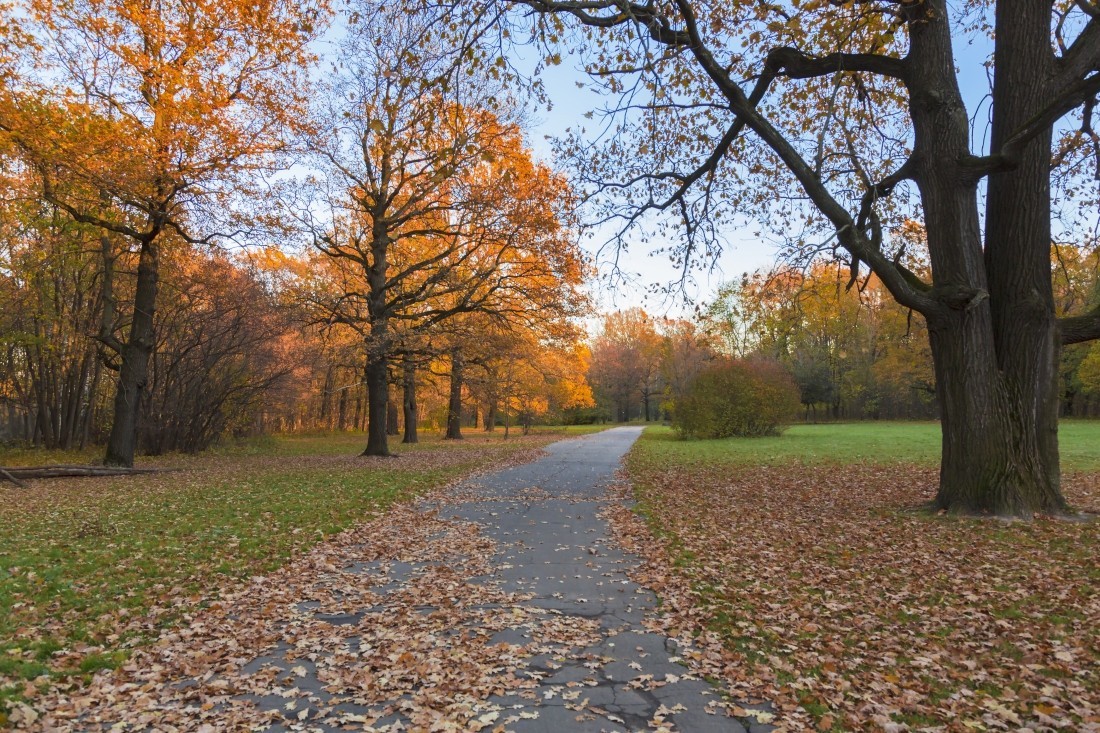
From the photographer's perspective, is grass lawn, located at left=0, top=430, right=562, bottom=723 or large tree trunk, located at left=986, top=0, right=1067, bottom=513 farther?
large tree trunk, located at left=986, top=0, right=1067, bottom=513

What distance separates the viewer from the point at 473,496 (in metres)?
12.3

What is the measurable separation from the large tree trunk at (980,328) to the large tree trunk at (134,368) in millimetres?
16820

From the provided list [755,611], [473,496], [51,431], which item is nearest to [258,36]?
[473,496]

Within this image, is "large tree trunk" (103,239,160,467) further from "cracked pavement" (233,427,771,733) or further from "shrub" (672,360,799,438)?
"shrub" (672,360,799,438)

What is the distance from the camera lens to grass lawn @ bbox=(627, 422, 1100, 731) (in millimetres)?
3676

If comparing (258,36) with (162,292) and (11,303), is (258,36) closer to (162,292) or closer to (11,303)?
(162,292)

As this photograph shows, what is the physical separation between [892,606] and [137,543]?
8.03 metres

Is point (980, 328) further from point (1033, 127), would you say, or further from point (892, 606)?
point (892, 606)

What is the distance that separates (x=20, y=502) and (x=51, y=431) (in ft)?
54.4

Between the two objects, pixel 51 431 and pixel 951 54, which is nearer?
pixel 951 54

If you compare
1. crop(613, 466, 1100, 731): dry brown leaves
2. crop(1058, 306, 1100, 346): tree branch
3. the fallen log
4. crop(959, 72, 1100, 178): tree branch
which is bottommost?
crop(613, 466, 1100, 731): dry brown leaves

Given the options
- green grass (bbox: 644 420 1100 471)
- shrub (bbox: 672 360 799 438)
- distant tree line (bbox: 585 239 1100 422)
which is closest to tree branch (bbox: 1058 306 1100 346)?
green grass (bbox: 644 420 1100 471)

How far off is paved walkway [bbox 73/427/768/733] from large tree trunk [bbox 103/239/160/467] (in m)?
11.5

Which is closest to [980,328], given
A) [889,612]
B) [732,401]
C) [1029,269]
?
[1029,269]
